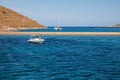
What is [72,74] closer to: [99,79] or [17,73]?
[99,79]

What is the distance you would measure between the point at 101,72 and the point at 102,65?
17.9ft

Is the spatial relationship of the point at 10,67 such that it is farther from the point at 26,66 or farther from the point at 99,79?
the point at 99,79

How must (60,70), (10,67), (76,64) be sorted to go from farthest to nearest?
(76,64) < (10,67) < (60,70)

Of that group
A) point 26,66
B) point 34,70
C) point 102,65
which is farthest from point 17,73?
point 102,65

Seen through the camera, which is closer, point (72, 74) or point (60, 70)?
point (72, 74)

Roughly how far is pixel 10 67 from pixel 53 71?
654cm

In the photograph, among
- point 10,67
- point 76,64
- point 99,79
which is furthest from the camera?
point 76,64

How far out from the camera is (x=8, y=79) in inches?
1134

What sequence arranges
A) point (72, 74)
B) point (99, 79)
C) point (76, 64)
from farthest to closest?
point (76, 64) → point (72, 74) → point (99, 79)

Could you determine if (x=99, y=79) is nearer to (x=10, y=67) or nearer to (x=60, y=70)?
(x=60, y=70)

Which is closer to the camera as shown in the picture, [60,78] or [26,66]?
[60,78]

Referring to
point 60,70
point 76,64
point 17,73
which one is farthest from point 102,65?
point 17,73

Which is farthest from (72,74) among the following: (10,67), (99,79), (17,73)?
(10,67)

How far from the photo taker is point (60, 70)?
3409 cm
